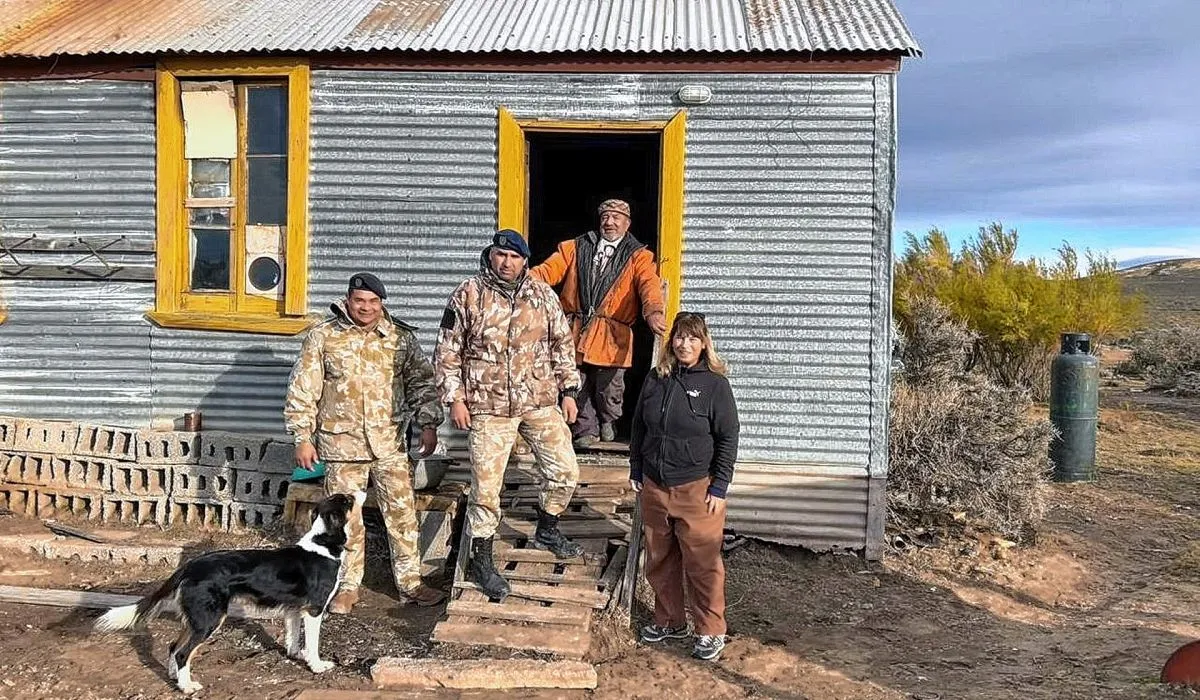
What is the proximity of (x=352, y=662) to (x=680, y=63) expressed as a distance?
466 cm

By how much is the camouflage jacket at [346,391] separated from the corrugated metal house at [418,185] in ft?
5.63

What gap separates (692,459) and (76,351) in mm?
5495

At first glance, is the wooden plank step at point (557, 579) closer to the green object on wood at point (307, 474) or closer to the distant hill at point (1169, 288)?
the green object on wood at point (307, 474)

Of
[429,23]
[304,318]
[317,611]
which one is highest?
[429,23]

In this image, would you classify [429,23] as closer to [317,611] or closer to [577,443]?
[577,443]

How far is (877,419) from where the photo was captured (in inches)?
257

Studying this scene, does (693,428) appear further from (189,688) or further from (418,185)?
(418,185)

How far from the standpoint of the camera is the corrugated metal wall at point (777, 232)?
6.50 meters

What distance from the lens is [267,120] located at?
6961mm

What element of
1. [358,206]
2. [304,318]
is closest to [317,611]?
[304,318]

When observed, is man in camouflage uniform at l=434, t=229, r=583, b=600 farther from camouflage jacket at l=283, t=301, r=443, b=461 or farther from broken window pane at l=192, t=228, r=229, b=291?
broken window pane at l=192, t=228, r=229, b=291

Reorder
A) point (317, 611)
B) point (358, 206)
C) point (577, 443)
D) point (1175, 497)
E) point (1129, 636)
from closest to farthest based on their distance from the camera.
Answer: point (317, 611) < point (1129, 636) < point (577, 443) < point (358, 206) < point (1175, 497)

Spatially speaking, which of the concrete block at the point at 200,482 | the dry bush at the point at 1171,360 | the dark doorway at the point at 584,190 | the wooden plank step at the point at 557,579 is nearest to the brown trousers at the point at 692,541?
the wooden plank step at the point at 557,579

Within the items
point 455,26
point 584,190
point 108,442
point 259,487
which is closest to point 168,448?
point 108,442
